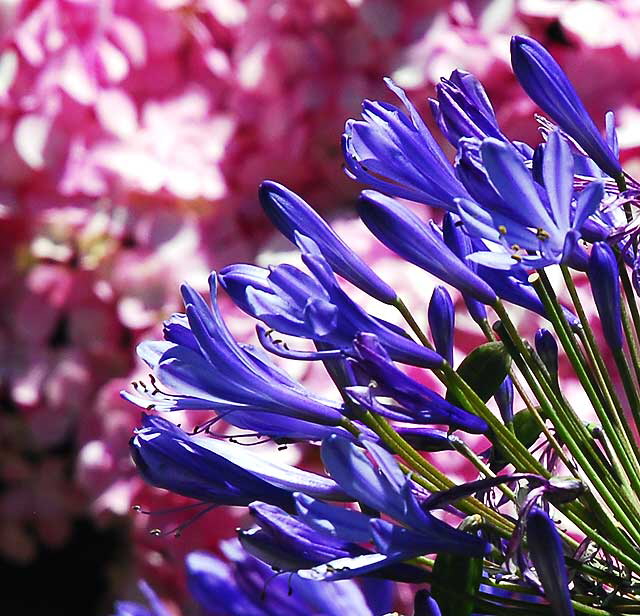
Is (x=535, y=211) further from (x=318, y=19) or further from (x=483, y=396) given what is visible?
(x=318, y=19)

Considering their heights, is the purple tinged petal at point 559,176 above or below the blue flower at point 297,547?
above

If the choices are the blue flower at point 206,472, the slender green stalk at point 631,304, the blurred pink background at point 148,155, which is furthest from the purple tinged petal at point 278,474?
the blurred pink background at point 148,155

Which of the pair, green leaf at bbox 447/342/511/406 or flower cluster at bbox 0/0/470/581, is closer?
green leaf at bbox 447/342/511/406

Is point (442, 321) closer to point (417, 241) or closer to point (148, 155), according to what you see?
point (417, 241)

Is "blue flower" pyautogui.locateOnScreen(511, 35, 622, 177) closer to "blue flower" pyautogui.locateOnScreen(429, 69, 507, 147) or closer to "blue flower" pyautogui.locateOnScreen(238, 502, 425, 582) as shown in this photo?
"blue flower" pyautogui.locateOnScreen(429, 69, 507, 147)

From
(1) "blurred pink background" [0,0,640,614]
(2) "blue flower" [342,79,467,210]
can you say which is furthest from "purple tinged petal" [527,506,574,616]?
(1) "blurred pink background" [0,0,640,614]

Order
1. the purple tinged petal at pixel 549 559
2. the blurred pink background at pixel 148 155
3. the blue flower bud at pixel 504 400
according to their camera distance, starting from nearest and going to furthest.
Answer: the purple tinged petal at pixel 549 559, the blue flower bud at pixel 504 400, the blurred pink background at pixel 148 155

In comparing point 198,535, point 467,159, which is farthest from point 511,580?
point 198,535

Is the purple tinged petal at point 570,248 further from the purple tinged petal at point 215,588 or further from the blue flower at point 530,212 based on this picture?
the purple tinged petal at point 215,588
